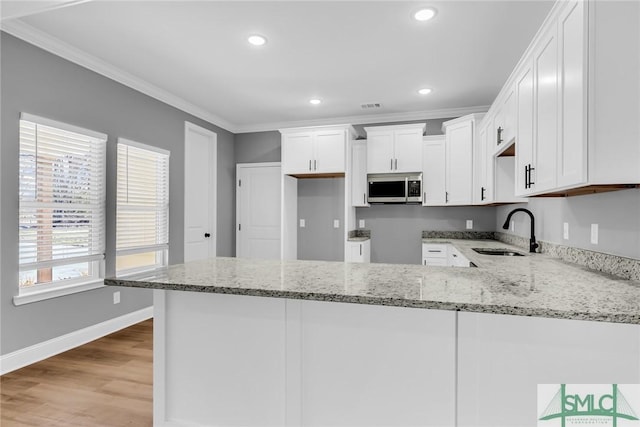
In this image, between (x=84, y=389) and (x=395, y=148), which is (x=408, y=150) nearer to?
(x=395, y=148)

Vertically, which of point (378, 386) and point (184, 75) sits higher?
point (184, 75)

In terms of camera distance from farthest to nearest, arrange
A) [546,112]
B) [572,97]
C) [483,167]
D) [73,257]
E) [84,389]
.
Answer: [483,167] < [73,257] < [84,389] < [546,112] < [572,97]

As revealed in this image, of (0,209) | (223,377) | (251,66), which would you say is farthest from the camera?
(251,66)

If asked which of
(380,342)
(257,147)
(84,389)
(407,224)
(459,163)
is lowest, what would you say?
(84,389)

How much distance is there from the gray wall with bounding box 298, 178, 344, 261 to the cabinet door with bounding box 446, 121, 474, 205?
1.55 meters

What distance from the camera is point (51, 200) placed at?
2.94 metres

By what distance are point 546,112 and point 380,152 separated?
2869 mm

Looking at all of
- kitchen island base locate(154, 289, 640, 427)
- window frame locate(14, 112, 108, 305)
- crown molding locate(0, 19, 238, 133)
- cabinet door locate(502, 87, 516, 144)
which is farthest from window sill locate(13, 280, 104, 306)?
cabinet door locate(502, 87, 516, 144)

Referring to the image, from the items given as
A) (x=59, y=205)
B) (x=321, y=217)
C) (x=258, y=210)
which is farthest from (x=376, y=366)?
(x=258, y=210)

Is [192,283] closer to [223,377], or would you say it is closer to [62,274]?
[223,377]

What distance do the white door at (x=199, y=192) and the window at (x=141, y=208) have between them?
41cm

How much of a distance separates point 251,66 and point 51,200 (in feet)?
7.13

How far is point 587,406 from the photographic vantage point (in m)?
1.20

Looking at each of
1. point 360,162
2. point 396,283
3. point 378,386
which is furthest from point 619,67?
point 360,162
